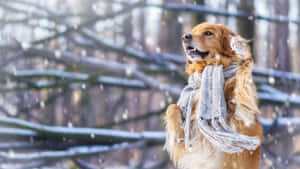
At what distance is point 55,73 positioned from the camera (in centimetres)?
249

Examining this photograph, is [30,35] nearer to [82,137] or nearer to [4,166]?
[4,166]

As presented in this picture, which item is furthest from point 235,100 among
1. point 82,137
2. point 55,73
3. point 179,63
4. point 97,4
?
point 97,4

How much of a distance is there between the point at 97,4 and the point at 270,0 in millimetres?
1796

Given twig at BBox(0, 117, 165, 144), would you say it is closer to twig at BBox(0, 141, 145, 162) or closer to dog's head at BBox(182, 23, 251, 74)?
twig at BBox(0, 141, 145, 162)

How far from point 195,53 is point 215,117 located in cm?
24

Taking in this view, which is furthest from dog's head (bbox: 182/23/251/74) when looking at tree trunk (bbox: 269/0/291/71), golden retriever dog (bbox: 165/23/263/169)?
tree trunk (bbox: 269/0/291/71)

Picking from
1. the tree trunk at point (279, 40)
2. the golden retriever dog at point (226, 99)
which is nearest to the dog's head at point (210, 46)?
the golden retriever dog at point (226, 99)

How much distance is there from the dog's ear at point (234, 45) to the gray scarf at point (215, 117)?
2.1 inches

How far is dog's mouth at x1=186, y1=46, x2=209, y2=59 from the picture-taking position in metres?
0.99

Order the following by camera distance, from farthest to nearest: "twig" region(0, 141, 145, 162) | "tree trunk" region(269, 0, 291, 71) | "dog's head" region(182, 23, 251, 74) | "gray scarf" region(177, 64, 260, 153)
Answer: "tree trunk" region(269, 0, 291, 71), "twig" region(0, 141, 145, 162), "dog's head" region(182, 23, 251, 74), "gray scarf" region(177, 64, 260, 153)

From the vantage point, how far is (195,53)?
1.00m

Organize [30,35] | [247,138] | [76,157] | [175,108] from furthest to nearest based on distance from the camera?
[30,35] → [76,157] → [175,108] → [247,138]

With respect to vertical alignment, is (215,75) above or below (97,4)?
below

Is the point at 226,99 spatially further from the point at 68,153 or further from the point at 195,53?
the point at 68,153
